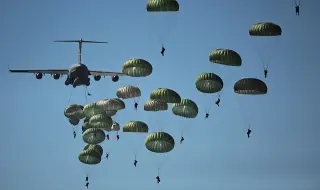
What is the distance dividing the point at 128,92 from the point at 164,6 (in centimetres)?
1588

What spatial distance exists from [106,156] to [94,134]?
10.4 feet

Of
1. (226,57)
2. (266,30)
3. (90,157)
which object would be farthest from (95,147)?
(266,30)

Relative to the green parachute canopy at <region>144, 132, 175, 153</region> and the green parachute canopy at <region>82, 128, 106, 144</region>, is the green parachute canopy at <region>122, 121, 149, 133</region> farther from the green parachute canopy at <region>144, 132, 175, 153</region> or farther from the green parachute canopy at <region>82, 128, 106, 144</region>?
the green parachute canopy at <region>144, 132, 175, 153</region>

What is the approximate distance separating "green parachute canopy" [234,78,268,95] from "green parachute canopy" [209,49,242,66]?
9.39 ft

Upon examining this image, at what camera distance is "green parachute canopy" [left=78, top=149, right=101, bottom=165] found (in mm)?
82875

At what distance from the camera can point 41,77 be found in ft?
423

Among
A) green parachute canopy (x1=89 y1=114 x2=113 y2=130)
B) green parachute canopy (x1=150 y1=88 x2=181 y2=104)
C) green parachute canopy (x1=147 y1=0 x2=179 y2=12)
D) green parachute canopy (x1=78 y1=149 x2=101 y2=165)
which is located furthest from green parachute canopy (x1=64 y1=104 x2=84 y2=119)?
green parachute canopy (x1=147 y1=0 x2=179 y2=12)

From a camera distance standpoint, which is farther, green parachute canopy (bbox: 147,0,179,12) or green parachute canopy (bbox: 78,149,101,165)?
green parachute canopy (bbox: 78,149,101,165)

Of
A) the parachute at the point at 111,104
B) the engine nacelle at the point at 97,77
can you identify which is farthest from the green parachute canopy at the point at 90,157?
the engine nacelle at the point at 97,77

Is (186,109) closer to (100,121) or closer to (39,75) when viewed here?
(100,121)

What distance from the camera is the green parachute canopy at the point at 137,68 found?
80250 mm

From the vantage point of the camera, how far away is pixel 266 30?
7512cm

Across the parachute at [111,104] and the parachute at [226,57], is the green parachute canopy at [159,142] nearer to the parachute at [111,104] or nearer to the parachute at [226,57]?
the parachute at [226,57]

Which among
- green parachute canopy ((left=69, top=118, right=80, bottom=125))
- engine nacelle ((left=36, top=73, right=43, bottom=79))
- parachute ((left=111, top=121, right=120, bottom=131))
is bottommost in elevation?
parachute ((left=111, top=121, right=120, bottom=131))
